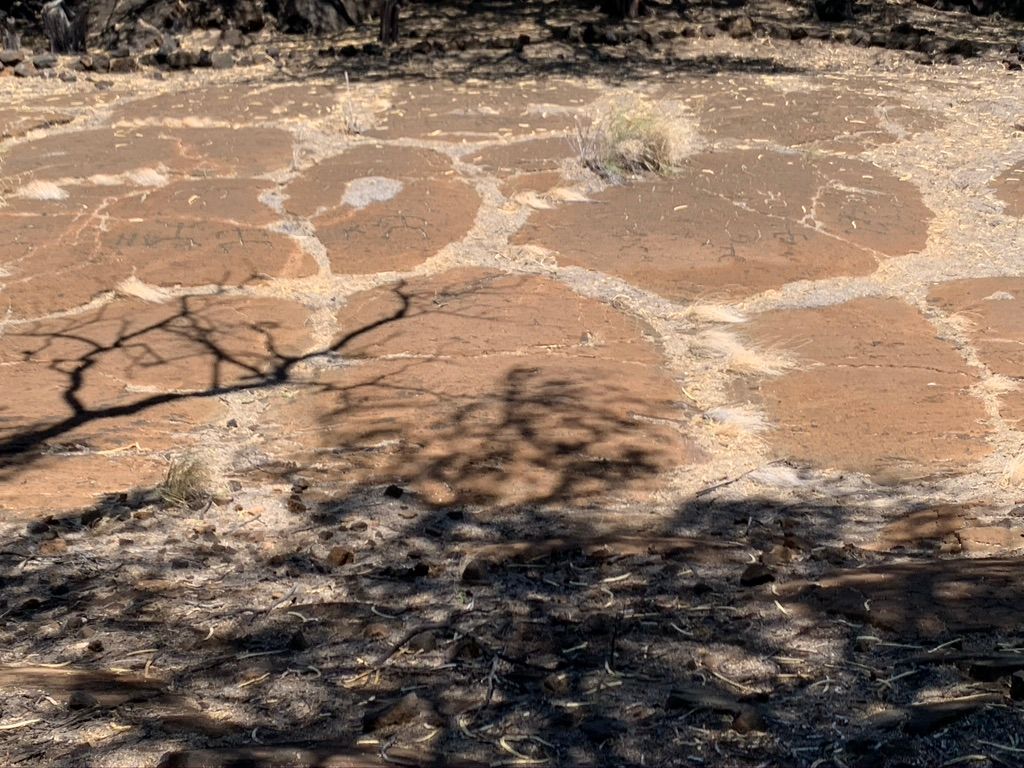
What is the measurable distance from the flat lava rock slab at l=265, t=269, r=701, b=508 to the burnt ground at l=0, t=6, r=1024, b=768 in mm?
16

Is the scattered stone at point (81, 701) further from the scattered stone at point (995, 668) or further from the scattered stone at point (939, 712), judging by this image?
the scattered stone at point (995, 668)

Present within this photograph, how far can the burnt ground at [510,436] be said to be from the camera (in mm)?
2283

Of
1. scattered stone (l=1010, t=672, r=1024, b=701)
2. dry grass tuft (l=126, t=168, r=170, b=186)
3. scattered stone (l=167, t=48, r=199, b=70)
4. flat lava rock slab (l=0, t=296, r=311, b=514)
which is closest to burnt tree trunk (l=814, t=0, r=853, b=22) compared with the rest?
scattered stone (l=167, t=48, r=199, b=70)

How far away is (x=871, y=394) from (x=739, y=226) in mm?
1638

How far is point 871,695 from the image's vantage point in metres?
2.21

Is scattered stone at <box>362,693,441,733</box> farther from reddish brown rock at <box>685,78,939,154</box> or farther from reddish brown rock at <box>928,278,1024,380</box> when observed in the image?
reddish brown rock at <box>685,78,939,154</box>

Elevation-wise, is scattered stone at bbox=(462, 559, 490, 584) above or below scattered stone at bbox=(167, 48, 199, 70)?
below

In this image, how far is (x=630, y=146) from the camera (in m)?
6.43

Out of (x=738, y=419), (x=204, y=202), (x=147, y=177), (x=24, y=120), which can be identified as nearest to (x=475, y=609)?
(x=738, y=419)

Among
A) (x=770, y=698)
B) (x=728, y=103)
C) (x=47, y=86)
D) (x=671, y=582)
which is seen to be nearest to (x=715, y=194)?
(x=728, y=103)

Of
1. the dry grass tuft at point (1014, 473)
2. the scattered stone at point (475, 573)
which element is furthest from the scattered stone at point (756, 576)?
the dry grass tuft at point (1014, 473)

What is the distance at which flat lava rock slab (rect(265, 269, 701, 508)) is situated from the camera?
373 cm

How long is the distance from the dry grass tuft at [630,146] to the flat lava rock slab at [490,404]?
1.51 m

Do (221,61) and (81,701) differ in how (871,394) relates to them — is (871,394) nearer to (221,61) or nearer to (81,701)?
(81,701)
